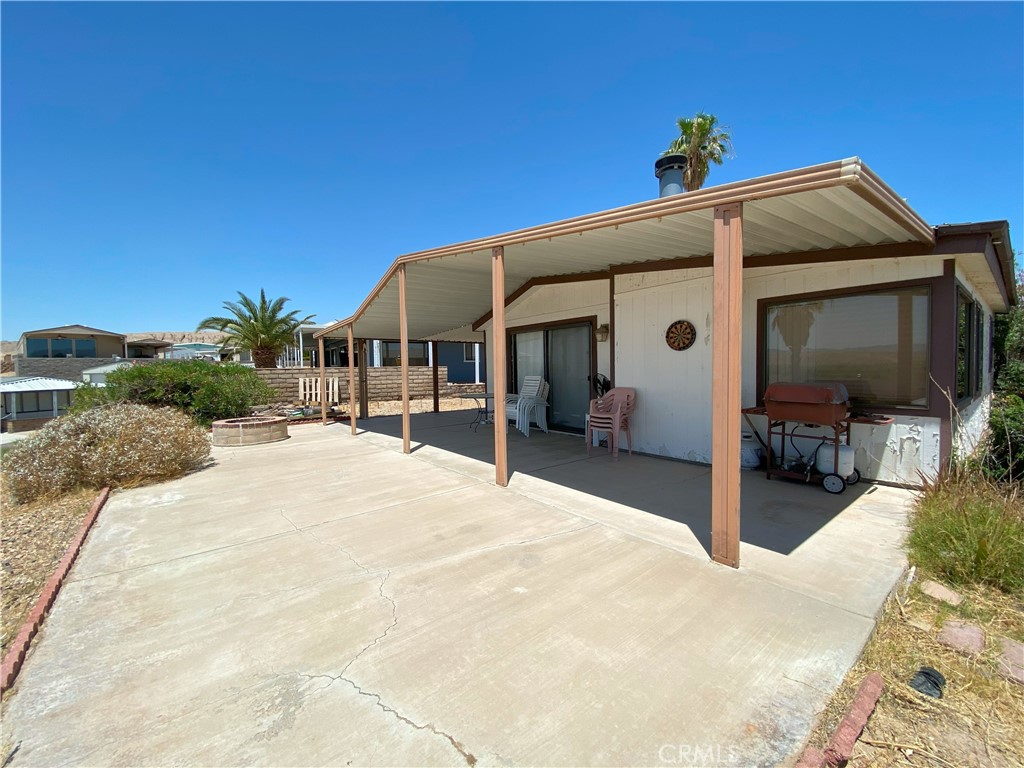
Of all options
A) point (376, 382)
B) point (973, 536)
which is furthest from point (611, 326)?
point (376, 382)

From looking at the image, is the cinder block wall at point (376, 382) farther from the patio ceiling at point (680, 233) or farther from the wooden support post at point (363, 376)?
the patio ceiling at point (680, 233)

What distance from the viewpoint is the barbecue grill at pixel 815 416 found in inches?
161

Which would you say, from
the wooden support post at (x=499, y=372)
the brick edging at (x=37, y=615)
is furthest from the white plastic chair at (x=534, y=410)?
the brick edging at (x=37, y=615)

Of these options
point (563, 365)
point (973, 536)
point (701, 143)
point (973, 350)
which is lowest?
point (973, 536)

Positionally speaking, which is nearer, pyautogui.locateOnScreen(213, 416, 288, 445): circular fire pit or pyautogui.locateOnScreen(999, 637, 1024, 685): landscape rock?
pyautogui.locateOnScreen(999, 637, 1024, 685): landscape rock

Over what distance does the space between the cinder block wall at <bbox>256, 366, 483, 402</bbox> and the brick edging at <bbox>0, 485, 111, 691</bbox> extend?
1064 centimetres

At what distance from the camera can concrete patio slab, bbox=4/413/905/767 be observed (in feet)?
5.12

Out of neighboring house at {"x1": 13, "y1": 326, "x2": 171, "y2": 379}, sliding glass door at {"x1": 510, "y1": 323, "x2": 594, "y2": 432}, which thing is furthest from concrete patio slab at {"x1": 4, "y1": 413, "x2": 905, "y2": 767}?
neighboring house at {"x1": 13, "y1": 326, "x2": 171, "y2": 379}

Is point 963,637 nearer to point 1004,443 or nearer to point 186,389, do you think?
point 1004,443

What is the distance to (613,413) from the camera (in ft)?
20.3

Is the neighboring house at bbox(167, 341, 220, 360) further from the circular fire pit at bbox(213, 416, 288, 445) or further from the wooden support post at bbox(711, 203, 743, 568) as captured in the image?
the wooden support post at bbox(711, 203, 743, 568)

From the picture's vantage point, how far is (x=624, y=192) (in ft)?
46.0

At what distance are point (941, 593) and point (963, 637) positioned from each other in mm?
521

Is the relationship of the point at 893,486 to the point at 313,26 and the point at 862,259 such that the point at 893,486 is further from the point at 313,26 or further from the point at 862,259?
the point at 313,26
